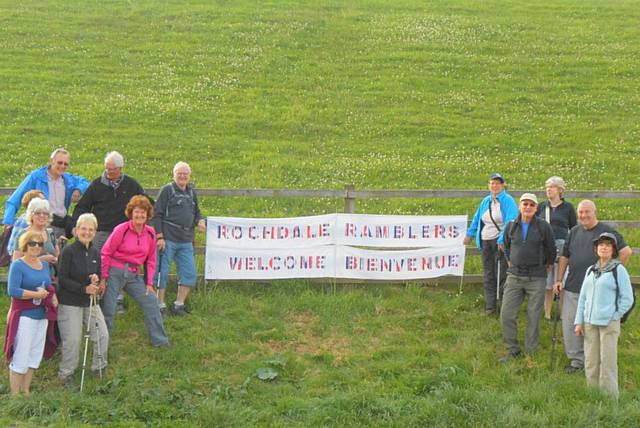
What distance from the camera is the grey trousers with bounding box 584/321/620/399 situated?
8086 mm

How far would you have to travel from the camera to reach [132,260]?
8891 mm

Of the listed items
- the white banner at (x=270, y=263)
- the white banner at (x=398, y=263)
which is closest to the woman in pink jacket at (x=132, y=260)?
the white banner at (x=270, y=263)

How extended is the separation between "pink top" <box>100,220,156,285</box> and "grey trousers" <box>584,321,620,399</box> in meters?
4.93

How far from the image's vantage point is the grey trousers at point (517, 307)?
9.16 metres

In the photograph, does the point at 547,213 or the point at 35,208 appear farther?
the point at 547,213

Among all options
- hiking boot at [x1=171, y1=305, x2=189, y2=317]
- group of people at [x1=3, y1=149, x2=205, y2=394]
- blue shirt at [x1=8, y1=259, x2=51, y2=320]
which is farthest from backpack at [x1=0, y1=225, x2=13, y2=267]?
hiking boot at [x1=171, y1=305, x2=189, y2=317]

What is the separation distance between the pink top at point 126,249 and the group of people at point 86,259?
0.01m

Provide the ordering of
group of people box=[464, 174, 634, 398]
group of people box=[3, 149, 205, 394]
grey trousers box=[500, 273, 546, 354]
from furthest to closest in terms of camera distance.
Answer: grey trousers box=[500, 273, 546, 354], group of people box=[464, 174, 634, 398], group of people box=[3, 149, 205, 394]

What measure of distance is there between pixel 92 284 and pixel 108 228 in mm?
1475

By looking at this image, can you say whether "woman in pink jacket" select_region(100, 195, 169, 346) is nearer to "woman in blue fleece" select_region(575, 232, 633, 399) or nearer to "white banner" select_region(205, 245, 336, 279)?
"white banner" select_region(205, 245, 336, 279)

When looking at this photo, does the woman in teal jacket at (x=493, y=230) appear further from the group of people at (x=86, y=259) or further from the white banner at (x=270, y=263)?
the group of people at (x=86, y=259)

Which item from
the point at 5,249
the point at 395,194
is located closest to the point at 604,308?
the point at 395,194

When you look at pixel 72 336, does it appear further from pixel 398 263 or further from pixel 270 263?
pixel 398 263

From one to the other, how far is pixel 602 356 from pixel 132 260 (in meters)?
5.27
